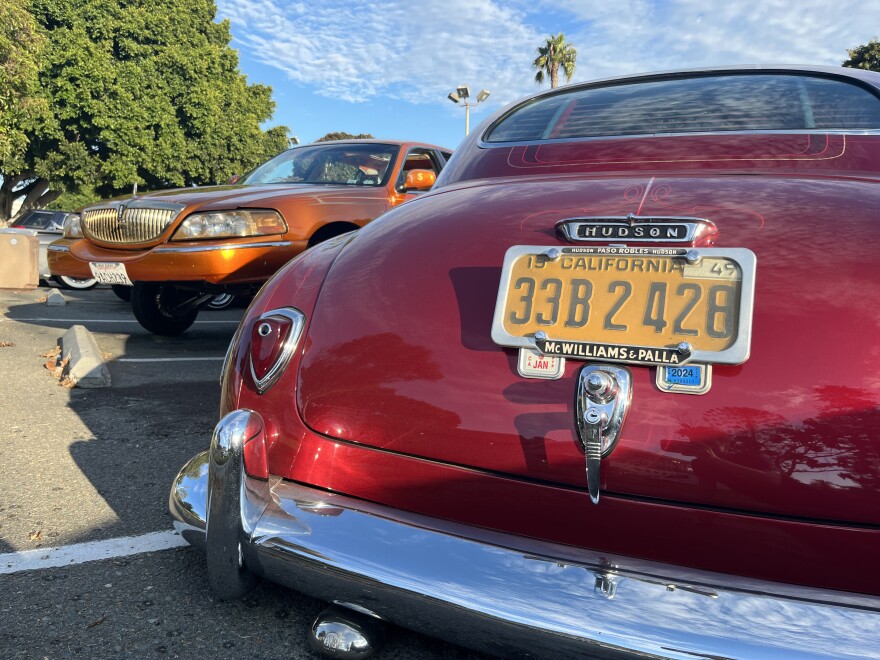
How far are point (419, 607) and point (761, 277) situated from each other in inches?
36.7

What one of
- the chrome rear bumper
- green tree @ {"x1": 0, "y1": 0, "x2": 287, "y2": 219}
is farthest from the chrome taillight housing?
green tree @ {"x1": 0, "y1": 0, "x2": 287, "y2": 219}

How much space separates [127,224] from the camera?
4.93m

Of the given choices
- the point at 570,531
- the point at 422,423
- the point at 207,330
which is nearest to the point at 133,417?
the point at 422,423

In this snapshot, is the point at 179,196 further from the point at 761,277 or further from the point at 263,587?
the point at 761,277

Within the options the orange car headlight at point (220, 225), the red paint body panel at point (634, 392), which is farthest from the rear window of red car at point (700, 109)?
the orange car headlight at point (220, 225)

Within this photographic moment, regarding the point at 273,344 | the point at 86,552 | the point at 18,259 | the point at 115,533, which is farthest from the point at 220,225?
the point at 18,259

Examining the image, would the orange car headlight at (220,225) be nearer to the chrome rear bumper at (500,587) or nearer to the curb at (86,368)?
the curb at (86,368)

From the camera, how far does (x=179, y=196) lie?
197 inches

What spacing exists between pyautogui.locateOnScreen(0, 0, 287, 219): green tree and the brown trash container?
12.4 meters

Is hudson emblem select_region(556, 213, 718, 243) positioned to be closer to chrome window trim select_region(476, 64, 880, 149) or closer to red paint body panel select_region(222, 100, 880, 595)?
red paint body panel select_region(222, 100, 880, 595)

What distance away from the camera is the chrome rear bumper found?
3.70ft

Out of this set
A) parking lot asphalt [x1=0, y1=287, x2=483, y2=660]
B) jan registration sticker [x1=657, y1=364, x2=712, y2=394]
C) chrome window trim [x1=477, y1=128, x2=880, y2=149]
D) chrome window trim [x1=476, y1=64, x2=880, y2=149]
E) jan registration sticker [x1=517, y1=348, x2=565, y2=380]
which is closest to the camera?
jan registration sticker [x1=657, y1=364, x2=712, y2=394]

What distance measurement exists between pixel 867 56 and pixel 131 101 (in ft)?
85.9

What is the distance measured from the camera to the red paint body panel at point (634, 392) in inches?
48.0
